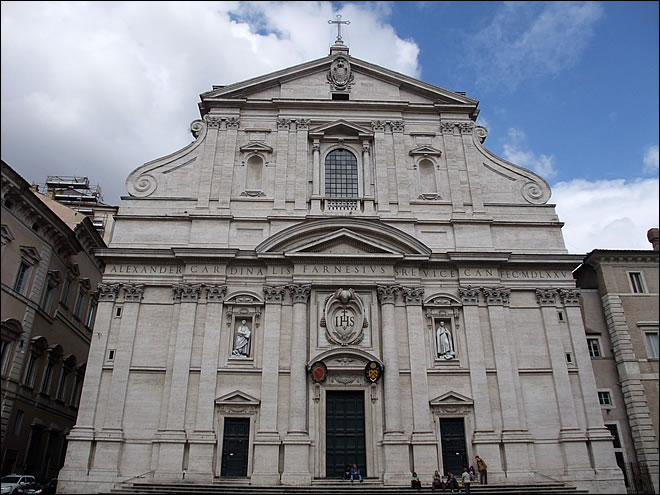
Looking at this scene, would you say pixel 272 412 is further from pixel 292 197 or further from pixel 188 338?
pixel 292 197

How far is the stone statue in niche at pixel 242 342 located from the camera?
22.8m

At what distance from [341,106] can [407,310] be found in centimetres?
1058

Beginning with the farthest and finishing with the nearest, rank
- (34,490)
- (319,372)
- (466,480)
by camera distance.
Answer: (319,372) → (34,490) → (466,480)

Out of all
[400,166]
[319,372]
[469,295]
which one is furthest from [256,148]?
[469,295]

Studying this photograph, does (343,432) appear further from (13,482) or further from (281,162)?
(281,162)

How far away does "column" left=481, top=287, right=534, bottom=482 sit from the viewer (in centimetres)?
2106

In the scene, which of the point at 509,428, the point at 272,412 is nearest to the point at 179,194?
the point at 272,412

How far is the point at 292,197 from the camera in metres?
25.5

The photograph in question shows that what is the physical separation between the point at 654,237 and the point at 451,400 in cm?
1309

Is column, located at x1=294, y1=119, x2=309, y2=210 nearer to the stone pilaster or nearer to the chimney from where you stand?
the stone pilaster

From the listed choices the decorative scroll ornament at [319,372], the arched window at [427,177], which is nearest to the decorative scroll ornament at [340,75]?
the arched window at [427,177]

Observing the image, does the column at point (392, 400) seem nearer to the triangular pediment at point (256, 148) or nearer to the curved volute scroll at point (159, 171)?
the triangular pediment at point (256, 148)

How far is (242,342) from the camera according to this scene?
75.3ft

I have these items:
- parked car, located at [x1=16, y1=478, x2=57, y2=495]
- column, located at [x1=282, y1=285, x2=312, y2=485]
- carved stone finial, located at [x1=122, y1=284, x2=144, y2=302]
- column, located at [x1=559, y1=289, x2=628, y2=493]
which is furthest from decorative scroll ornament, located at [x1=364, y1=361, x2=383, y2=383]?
parked car, located at [x1=16, y1=478, x2=57, y2=495]
